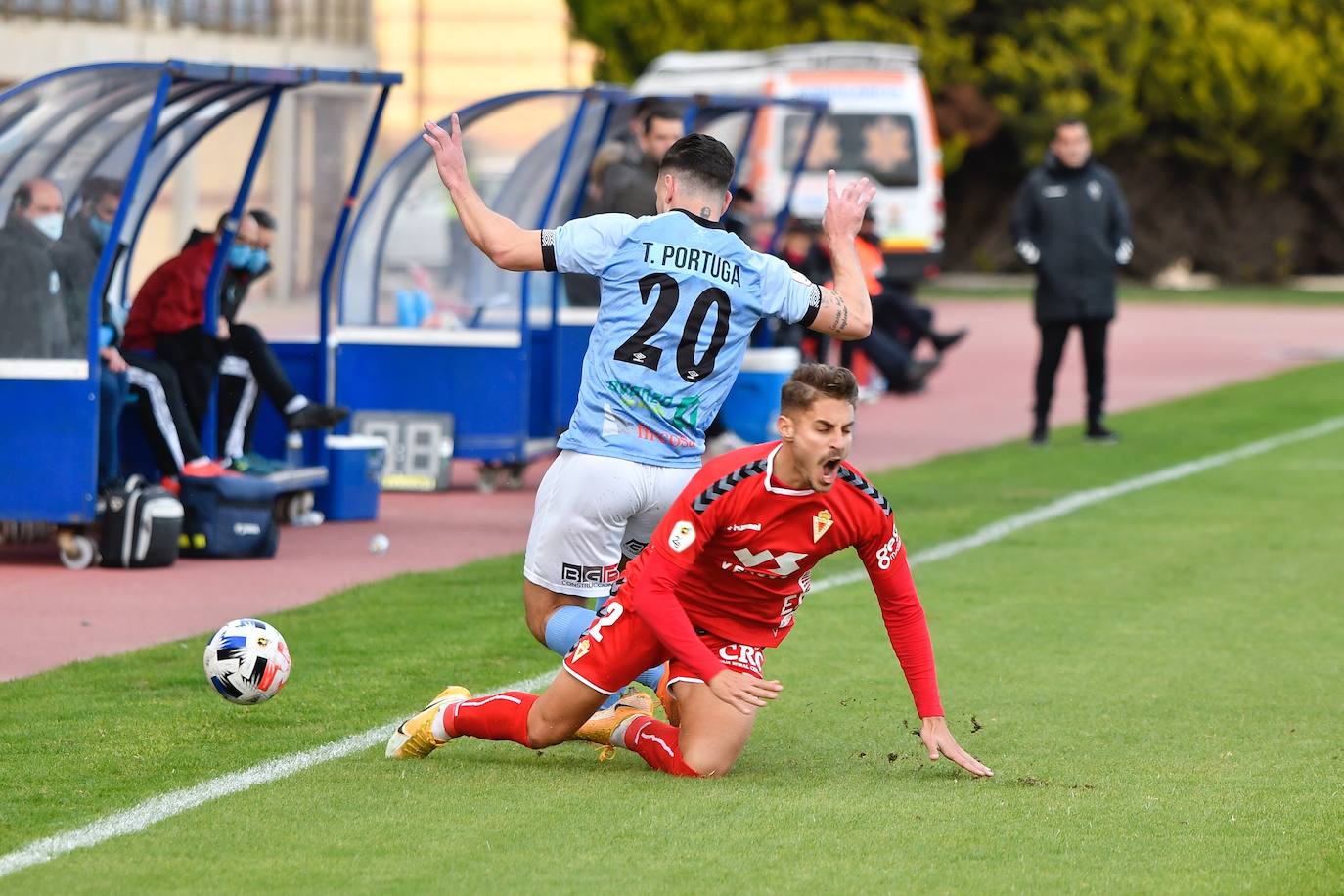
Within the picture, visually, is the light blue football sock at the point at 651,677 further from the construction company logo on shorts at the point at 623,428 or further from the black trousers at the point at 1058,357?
the black trousers at the point at 1058,357

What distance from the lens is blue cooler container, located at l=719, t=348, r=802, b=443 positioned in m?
15.5

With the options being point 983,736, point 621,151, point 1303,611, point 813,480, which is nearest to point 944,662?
point 983,736

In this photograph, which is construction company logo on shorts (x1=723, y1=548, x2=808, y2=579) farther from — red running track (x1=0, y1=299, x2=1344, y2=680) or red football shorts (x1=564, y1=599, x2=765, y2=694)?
red running track (x1=0, y1=299, x2=1344, y2=680)

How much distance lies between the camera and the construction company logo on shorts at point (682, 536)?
246 inches

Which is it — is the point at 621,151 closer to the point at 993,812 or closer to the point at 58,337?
the point at 58,337

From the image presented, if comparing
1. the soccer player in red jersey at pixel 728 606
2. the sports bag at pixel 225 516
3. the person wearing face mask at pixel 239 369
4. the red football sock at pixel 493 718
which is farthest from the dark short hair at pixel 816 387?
the person wearing face mask at pixel 239 369

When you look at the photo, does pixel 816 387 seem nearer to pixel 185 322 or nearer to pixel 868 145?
pixel 185 322

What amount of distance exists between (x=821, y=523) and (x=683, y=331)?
77 cm

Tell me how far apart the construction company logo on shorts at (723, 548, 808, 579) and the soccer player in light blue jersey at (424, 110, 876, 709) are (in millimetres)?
474

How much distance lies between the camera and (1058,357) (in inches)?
678

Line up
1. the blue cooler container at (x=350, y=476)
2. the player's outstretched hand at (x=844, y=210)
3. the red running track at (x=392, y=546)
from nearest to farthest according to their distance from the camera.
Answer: the player's outstretched hand at (x=844, y=210) < the red running track at (x=392, y=546) < the blue cooler container at (x=350, y=476)

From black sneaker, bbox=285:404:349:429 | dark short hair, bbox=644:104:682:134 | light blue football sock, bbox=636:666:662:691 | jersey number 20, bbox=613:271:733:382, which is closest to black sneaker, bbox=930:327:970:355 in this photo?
black sneaker, bbox=285:404:349:429

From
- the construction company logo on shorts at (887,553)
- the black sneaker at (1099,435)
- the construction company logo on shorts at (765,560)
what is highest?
the construction company logo on shorts at (887,553)

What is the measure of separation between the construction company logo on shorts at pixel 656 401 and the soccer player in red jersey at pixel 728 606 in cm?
33
